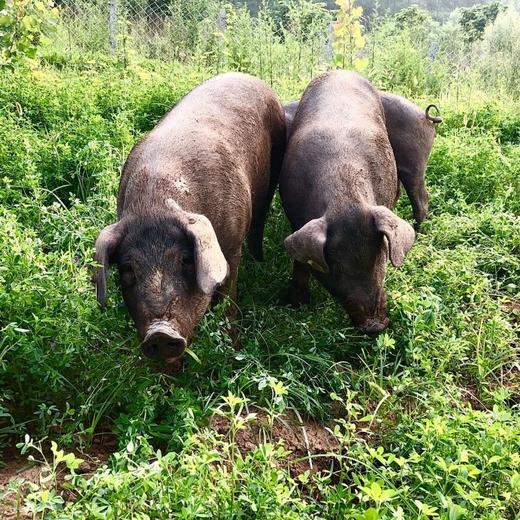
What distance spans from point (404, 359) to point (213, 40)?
26.9 feet

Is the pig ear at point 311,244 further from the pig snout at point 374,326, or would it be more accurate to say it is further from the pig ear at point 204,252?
the pig ear at point 204,252

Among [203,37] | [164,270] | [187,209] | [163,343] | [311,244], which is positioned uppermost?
[187,209]

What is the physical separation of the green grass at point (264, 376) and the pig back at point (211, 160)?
0.46 metres

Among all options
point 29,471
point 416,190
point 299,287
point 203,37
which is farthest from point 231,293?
point 203,37

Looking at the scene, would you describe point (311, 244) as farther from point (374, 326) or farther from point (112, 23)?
point (112, 23)

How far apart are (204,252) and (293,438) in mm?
905

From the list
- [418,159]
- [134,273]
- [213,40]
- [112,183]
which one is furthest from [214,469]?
[213,40]

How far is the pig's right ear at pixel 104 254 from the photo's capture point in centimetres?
327

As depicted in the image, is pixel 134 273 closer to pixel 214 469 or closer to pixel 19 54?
pixel 214 469

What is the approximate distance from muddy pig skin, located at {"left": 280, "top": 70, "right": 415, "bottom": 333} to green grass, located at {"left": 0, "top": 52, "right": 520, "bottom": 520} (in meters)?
0.21

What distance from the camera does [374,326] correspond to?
3.85 metres

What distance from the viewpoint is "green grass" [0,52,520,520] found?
94.3 inches

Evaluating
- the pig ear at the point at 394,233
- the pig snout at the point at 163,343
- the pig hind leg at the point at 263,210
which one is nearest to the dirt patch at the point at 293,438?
the pig snout at the point at 163,343

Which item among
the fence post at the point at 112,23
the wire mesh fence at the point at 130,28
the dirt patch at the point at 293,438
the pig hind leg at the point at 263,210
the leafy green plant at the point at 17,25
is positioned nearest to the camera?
the dirt patch at the point at 293,438
